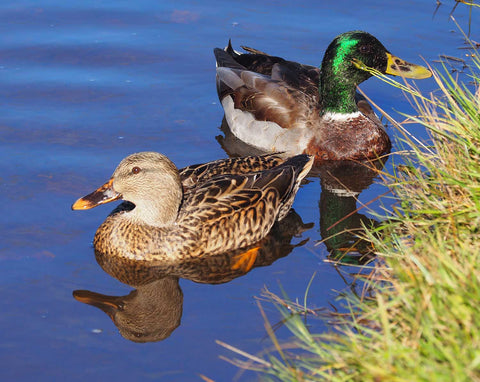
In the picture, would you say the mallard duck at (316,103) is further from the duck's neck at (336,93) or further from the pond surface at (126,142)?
the pond surface at (126,142)

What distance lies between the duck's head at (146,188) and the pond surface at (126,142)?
474 mm

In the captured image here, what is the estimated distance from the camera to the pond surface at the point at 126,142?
5281mm

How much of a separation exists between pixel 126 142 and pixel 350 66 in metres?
2.58

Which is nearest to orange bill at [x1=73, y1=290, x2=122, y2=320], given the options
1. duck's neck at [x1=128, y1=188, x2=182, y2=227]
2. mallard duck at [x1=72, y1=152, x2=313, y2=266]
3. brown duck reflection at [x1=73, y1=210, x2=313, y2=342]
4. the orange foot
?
brown duck reflection at [x1=73, y1=210, x2=313, y2=342]

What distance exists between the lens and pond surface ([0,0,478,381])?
5281 millimetres

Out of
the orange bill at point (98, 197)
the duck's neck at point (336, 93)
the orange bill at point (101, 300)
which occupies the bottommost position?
the orange bill at point (101, 300)

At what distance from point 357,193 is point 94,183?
8.31ft

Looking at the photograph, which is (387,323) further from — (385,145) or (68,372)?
(385,145)

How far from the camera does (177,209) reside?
670cm

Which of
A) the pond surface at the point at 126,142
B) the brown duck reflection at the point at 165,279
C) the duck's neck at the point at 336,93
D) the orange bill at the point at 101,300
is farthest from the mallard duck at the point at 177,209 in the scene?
the duck's neck at the point at 336,93

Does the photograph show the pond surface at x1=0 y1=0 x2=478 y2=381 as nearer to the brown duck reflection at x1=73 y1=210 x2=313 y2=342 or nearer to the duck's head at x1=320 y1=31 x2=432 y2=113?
the brown duck reflection at x1=73 y1=210 x2=313 y2=342

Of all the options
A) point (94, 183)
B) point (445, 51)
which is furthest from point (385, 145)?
point (94, 183)

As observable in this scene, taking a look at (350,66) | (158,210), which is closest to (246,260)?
(158,210)

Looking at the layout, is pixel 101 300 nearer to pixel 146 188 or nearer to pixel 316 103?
pixel 146 188
